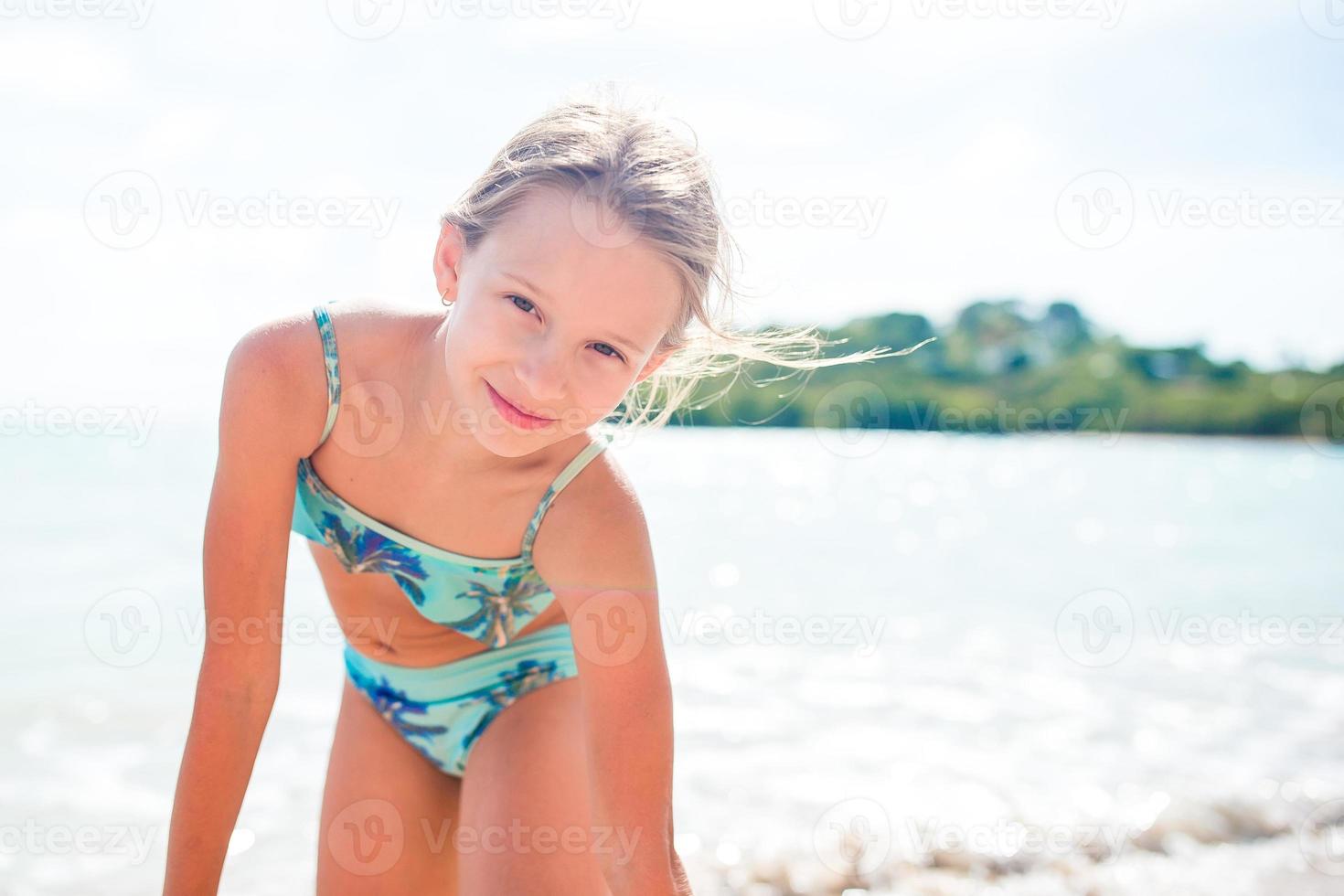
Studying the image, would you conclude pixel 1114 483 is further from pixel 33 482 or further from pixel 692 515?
pixel 33 482

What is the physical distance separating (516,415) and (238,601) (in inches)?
25.7

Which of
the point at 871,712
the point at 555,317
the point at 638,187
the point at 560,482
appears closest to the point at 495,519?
the point at 560,482

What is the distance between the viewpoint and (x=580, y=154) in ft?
7.12

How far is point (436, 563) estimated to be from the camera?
2.53 metres

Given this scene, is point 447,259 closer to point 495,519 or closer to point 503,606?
point 495,519

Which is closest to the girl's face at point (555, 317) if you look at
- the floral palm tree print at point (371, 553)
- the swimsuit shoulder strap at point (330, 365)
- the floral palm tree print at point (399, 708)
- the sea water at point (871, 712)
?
the swimsuit shoulder strap at point (330, 365)

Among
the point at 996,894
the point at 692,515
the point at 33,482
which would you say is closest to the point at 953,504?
the point at 692,515

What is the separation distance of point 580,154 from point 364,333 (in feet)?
2.04

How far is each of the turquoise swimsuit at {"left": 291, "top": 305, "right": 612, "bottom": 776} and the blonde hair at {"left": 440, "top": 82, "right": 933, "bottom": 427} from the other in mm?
380

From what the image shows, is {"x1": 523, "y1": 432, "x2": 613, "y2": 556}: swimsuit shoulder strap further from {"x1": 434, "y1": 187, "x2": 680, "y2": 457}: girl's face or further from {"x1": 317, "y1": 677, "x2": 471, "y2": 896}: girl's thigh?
{"x1": 317, "y1": 677, "x2": 471, "y2": 896}: girl's thigh

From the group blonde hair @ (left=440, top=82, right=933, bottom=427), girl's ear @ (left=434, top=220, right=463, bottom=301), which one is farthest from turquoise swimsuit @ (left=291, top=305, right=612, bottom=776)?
blonde hair @ (left=440, top=82, right=933, bottom=427)

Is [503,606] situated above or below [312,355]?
below

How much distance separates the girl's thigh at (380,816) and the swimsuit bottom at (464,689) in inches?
2.1

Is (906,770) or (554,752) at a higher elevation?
(554,752)
